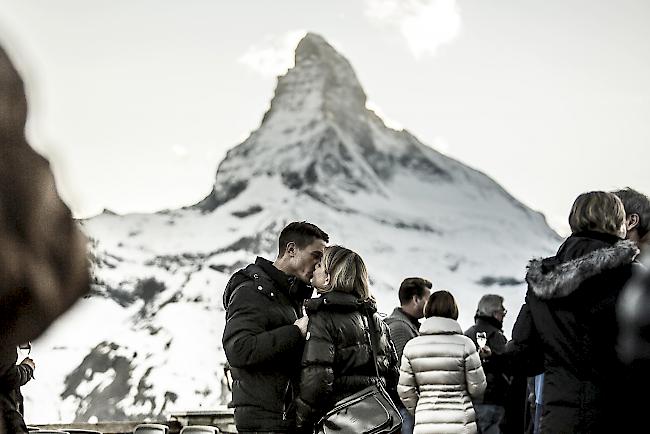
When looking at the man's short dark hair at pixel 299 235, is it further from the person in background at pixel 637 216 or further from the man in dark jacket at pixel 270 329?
the person in background at pixel 637 216

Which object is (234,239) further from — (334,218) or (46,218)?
(46,218)

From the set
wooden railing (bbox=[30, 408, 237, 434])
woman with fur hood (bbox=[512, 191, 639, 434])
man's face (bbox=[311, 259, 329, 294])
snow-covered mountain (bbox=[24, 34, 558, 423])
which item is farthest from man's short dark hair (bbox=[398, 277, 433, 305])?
snow-covered mountain (bbox=[24, 34, 558, 423])

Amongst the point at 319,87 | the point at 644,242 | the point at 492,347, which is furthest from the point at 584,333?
the point at 319,87

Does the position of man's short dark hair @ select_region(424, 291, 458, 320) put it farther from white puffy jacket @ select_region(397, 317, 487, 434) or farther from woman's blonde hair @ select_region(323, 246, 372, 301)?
woman's blonde hair @ select_region(323, 246, 372, 301)

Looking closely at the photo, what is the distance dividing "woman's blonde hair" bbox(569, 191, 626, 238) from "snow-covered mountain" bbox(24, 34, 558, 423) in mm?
10161

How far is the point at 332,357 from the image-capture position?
9.54 feet

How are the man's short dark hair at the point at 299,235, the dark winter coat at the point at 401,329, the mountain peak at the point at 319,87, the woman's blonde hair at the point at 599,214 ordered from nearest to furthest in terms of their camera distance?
the woman's blonde hair at the point at 599,214, the man's short dark hair at the point at 299,235, the dark winter coat at the point at 401,329, the mountain peak at the point at 319,87

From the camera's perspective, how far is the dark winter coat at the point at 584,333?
271 cm

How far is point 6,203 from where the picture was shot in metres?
0.68

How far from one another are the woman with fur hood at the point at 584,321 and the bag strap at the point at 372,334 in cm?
54

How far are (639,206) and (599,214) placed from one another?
0.46 m

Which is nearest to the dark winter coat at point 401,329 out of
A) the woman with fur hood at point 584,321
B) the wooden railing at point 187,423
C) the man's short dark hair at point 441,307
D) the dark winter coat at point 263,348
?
the man's short dark hair at point 441,307

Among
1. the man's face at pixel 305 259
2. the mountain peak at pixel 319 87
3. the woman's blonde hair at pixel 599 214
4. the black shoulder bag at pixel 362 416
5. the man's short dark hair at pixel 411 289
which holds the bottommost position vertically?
the black shoulder bag at pixel 362 416

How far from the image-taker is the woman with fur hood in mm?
2715
